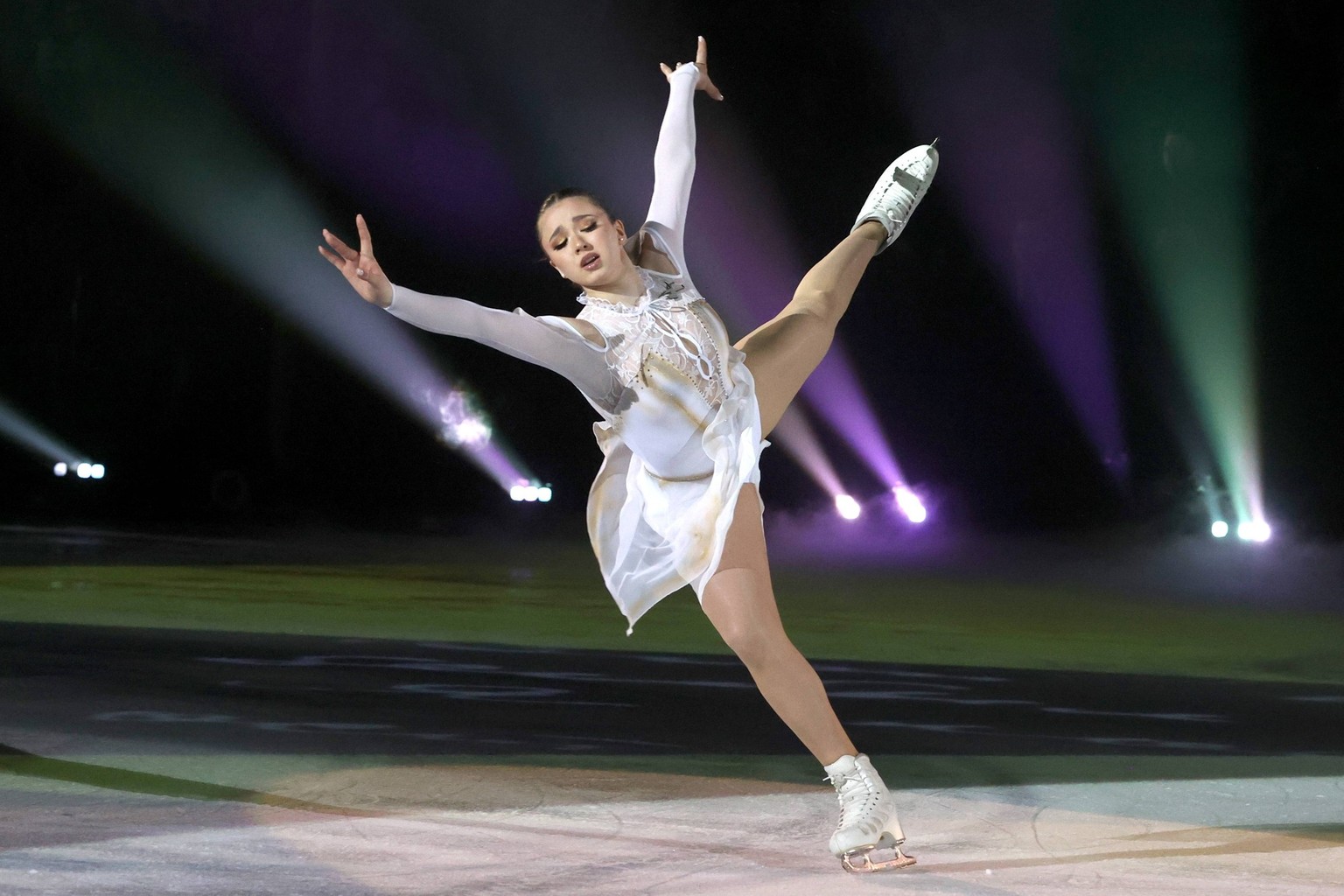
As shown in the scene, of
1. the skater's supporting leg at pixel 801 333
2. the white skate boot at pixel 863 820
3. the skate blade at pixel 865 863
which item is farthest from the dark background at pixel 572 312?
the skate blade at pixel 865 863

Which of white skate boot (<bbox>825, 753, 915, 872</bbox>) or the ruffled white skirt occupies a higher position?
the ruffled white skirt

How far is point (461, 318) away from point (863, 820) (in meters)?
1.29

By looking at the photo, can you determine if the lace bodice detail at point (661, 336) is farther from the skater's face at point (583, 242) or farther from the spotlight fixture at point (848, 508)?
the spotlight fixture at point (848, 508)

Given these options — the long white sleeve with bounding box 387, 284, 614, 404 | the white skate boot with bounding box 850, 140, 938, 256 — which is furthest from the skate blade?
the white skate boot with bounding box 850, 140, 938, 256

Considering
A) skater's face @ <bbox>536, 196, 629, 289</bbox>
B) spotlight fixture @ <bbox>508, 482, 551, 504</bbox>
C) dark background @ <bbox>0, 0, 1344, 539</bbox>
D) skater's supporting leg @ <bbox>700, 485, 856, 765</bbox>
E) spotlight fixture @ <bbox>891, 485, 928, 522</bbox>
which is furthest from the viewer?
spotlight fixture @ <bbox>508, 482, 551, 504</bbox>

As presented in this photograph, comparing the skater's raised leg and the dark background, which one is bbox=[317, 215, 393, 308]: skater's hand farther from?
the dark background

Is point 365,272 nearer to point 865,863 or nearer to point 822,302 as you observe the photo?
point 822,302

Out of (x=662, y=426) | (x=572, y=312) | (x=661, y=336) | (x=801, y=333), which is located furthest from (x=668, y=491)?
(x=572, y=312)

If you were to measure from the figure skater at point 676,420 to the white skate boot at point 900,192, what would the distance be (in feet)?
1.39

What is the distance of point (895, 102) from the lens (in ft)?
44.3

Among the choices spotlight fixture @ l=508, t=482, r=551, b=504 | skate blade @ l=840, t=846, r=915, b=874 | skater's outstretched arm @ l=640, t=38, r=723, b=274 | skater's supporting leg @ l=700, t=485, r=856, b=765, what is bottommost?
skate blade @ l=840, t=846, r=915, b=874

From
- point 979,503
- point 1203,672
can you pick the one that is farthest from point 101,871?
point 979,503

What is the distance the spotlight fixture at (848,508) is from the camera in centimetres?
1517

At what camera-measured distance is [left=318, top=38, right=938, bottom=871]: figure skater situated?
3080 mm
